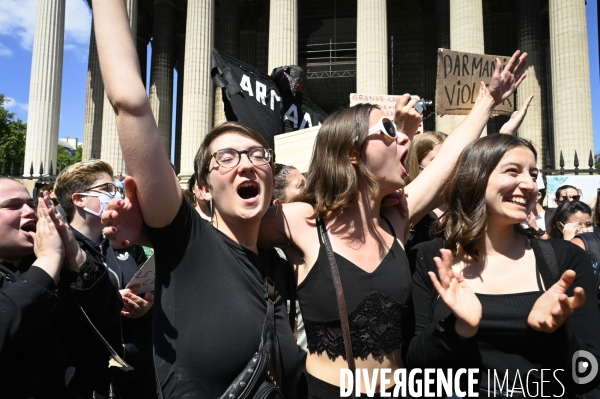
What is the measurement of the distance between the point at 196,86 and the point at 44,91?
651 cm

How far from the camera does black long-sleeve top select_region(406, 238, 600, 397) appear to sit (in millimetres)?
2178

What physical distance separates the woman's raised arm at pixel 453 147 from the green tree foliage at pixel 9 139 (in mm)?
48923

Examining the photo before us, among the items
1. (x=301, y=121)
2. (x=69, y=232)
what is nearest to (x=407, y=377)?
(x=69, y=232)

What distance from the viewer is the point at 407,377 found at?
2.36m

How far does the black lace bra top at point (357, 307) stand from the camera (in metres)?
2.24

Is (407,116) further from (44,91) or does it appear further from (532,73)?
(44,91)

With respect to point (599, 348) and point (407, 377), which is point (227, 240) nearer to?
point (407, 377)

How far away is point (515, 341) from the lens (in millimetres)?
2262

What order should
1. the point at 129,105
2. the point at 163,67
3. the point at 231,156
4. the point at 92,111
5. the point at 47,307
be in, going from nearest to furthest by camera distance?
the point at 129,105, the point at 231,156, the point at 47,307, the point at 92,111, the point at 163,67

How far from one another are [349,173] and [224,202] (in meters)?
0.67

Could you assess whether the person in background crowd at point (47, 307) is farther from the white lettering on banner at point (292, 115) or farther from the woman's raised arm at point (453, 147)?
the white lettering on banner at point (292, 115)

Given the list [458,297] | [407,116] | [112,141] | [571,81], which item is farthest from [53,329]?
[112,141]

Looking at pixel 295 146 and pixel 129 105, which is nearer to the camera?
pixel 129 105

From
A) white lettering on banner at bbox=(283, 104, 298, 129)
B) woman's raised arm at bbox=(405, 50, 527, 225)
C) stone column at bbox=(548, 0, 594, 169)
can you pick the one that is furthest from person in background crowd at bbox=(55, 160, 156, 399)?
stone column at bbox=(548, 0, 594, 169)
